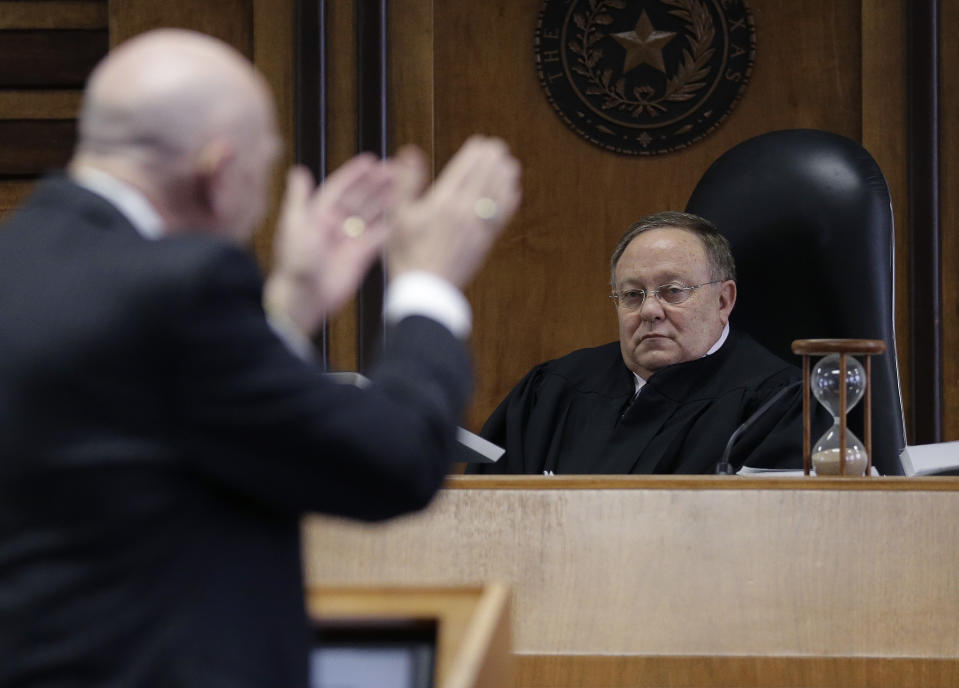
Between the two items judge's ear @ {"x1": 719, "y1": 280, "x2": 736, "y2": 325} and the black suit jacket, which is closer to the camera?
the black suit jacket

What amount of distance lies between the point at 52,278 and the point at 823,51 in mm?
4325

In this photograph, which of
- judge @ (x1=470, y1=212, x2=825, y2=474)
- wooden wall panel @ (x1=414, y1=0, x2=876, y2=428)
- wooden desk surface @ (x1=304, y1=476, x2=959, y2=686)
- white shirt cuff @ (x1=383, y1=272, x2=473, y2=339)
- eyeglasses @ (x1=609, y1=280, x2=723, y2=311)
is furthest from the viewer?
wooden wall panel @ (x1=414, y1=0, x2=876, y2=428)

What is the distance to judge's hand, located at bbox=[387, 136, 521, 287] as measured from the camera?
114 cm

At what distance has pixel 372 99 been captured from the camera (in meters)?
4.93

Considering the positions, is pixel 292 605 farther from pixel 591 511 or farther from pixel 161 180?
pixel 591 511

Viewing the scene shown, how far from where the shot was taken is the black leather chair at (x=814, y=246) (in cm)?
355

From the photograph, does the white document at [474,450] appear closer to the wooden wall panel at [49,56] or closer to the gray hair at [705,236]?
the gray hair at [705,236]

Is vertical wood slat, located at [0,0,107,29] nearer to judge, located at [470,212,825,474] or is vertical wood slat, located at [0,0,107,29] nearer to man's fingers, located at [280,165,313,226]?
judge, located at [470,212,825,474]

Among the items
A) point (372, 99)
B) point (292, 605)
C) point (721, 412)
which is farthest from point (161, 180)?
point (372, 99)

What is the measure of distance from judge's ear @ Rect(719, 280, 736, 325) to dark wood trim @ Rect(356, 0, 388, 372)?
5.35 ft

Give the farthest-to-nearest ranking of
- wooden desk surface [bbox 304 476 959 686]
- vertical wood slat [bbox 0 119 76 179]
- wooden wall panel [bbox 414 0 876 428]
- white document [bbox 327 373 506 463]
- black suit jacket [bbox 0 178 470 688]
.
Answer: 1. vertical wood slat [bbox 0 119 76 179]
2. wooden wall panel [bbox 414 0 876 428]
3. white document [bbox 327 373 506 463]
4. wooden desk surface [bbox 304 476 959 686]
5. black suit jacket [bbox 0 178 470 688]

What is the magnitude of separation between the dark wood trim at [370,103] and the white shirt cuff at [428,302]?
380cm

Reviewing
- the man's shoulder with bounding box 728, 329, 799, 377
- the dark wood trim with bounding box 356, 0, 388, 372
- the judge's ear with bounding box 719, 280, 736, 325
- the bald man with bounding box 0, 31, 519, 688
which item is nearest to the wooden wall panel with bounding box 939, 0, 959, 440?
the man's shoulder with bounding box 728, 329, 799, 377

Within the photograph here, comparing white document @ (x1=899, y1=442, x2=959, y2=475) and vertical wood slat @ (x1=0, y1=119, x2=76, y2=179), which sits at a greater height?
vertical wood slat @ (x1=0, y1=119, x2=76, y2=179)
